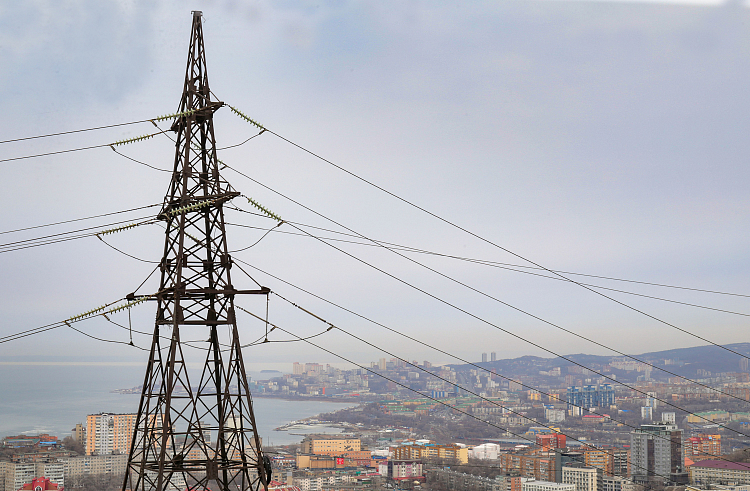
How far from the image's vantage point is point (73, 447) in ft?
108

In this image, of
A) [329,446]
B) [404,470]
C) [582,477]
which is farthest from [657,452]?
[329,446]

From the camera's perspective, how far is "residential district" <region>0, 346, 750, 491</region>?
103 ft

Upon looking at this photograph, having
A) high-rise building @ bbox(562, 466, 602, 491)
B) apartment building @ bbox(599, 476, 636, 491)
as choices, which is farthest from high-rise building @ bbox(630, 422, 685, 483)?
high-rise building @ bbox(562, 466, 602, 491)

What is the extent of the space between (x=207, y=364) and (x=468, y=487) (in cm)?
3386

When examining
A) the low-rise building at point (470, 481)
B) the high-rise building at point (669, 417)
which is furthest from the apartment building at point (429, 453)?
the high-rise building at point (669, 417)

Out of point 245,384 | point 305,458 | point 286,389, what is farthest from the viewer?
point 286,389

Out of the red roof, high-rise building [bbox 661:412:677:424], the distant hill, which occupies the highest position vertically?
the distant hill

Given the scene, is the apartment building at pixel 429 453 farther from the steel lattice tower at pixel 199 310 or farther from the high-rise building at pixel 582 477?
the steel lattice tower at pixel 199 310

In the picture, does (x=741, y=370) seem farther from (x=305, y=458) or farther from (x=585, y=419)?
(x=305, y=458)

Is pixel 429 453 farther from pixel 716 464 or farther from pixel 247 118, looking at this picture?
pixel 247 118

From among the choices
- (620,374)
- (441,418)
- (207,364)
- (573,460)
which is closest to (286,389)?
(441,418)

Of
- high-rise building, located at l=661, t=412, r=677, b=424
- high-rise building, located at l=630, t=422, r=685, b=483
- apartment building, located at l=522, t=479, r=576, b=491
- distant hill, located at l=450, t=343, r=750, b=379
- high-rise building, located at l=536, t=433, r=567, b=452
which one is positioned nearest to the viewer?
apartment building, located at l=522, t=479, r=576, b=491

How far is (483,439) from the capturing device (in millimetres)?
57750

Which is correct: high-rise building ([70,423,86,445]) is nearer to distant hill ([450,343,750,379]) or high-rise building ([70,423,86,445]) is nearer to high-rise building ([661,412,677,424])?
high-rise building ([661,412,677,424])
